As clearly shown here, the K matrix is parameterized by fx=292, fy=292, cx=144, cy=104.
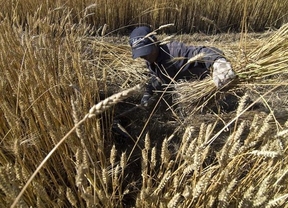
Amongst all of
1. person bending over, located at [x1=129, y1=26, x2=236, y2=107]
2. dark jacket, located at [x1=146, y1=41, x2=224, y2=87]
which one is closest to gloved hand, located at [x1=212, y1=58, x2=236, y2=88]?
person bending over, located at [x1=129, y1=26, x2=236, y2=107]

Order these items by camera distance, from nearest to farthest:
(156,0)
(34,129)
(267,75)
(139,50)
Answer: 1. (34,129)
2. (267,75)
3. (139,50)
4. (156,0)

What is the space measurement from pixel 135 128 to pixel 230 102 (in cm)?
62

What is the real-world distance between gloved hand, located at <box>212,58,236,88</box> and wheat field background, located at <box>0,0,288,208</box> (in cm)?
4

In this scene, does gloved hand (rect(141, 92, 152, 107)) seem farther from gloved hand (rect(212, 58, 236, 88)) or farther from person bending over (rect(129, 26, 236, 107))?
gloved hand (rect(212, 58, 236, 88))

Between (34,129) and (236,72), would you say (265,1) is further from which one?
(34,129)

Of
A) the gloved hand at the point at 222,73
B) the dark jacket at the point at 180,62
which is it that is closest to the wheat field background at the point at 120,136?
the gloved hand at the point at 222,73

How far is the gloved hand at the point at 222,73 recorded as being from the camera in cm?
116

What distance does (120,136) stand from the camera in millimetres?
1501

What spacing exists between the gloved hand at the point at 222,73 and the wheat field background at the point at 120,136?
0.04 meters

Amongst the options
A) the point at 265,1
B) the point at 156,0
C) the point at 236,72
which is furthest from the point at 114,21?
the point at 236,72

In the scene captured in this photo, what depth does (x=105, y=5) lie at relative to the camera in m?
3.50

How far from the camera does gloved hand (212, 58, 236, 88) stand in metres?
1.16

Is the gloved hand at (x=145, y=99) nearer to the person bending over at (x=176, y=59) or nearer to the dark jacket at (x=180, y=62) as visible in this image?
the person bending over at (x=176, y=59)

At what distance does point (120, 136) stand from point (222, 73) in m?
0.61
